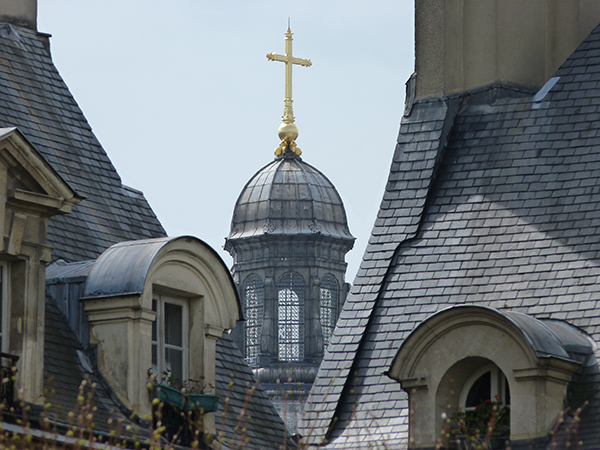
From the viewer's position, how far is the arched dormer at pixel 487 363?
23156 mm

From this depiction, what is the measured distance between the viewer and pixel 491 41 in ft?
93.1

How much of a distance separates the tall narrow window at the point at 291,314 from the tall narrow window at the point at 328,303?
63cm

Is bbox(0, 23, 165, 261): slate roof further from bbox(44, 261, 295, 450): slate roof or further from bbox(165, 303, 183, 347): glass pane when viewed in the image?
bbox(165, 303, 183, 347): glass pane

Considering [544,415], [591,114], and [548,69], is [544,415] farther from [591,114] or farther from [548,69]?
[548,69]

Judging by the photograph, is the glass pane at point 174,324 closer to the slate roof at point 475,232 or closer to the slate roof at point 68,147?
the slate roof at point 68,147

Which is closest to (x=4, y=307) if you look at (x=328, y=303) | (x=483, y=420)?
(x=483, y=420)

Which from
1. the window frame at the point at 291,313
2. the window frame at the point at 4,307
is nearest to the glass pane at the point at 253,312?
the window frame at the point at 291,313

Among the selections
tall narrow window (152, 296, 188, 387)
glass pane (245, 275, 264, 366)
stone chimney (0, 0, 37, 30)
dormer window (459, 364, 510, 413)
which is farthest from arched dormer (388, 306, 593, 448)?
glass pane (245, 275, 264, 366)

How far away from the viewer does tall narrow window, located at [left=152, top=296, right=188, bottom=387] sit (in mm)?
22688

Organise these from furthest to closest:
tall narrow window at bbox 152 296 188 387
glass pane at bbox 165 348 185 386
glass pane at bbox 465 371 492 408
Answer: glass pane at bbox 465 371 492 408 → glass pane at bbox 165 348 185 386 → tall narrow window at bbox 152 296 188 387

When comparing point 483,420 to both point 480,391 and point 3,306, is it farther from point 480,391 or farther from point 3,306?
point 3,306

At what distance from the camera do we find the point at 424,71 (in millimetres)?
28875

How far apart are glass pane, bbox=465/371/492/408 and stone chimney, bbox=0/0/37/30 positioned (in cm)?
742

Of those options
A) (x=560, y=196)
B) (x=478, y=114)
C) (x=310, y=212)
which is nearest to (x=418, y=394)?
(x=560, y=196)
